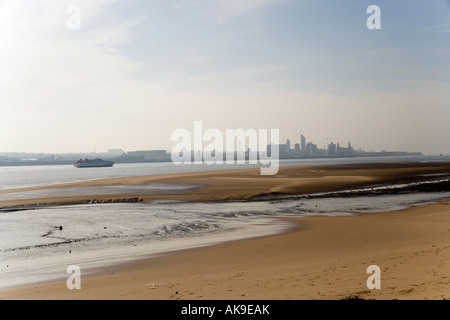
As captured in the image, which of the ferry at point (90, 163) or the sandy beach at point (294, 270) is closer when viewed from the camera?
the sandy beach at point (294, 270)

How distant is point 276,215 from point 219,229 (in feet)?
18.9

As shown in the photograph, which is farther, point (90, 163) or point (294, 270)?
point (90, 163)

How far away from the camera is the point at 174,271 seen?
38.9 ft

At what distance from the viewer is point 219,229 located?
20.1m

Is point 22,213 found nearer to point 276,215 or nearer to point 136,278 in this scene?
point 276,215

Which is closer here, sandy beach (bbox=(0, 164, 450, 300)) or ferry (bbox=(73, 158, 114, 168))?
sandy beach (bbox=(0, 164, 450, 300))

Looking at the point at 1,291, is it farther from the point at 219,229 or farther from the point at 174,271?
the point at 219,229

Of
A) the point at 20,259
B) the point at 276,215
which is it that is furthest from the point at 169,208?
the point at 20,259

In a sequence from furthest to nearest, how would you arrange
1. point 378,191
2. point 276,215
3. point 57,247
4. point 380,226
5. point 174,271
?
point 378,191 → point 276,215 → point 380,226 → point 57,247 → point 174,271
